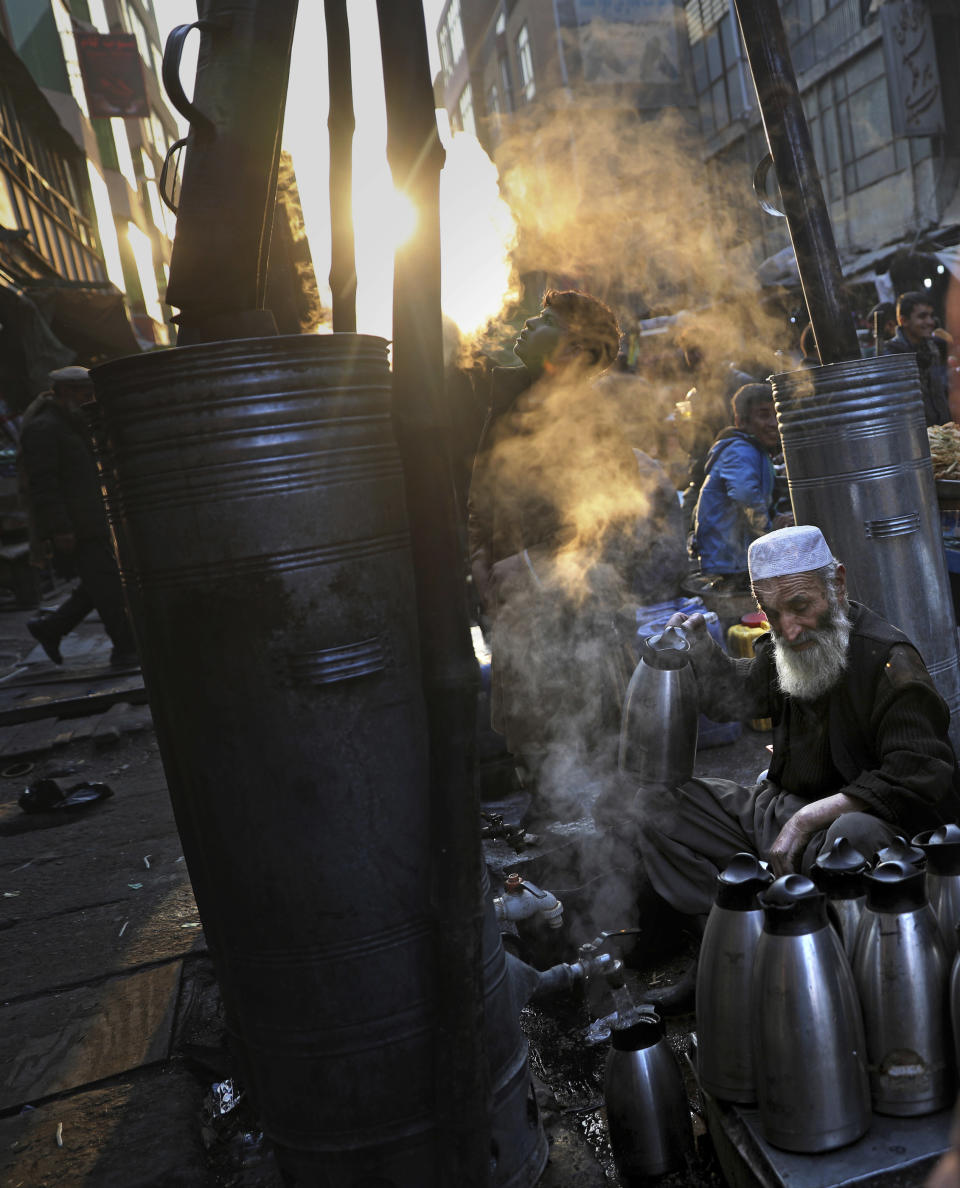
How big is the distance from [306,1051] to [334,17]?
2518 millimetres

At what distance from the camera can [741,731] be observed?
5.77 metres

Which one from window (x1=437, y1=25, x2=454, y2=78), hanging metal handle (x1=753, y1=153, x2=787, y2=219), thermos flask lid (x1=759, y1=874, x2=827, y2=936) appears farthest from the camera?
window (x1=437, y1=25, x2=454, y2=78)

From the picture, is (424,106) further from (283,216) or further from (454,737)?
(283,216)

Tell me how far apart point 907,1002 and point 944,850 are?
382 millimetres

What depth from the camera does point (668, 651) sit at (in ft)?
11.1

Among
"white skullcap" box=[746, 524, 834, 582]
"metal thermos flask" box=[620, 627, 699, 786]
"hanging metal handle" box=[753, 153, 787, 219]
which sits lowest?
"metal thermos flask" box=[620, 627, 699, 786]

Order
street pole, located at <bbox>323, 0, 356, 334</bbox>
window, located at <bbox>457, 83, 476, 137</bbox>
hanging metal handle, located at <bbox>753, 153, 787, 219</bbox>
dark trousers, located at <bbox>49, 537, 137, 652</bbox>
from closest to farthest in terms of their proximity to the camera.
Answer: street pole, located at <bbox>323, 0, 356, 334</bbox>, hanging metal handle, located at <bbox>753, 153, 787, 219</bbox>, dark trousers, located at <bbox>49, 537, 137, 652</bbox>, window, located at <bbox>457, 83, 476, 137</bbox>

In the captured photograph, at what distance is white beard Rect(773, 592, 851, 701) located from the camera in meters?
2.82

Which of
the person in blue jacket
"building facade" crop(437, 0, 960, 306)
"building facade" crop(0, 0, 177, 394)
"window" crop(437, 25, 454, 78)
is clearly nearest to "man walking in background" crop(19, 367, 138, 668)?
"building facade" crop(0, 0, 177, 394)

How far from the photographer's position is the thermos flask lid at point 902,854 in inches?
88.0

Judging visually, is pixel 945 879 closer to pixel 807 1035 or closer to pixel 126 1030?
pixel 807 1035

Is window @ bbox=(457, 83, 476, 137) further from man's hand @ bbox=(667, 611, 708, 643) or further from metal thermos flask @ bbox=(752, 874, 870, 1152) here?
metal thermos flask @ bbox=(752, 874, 870, 1152)

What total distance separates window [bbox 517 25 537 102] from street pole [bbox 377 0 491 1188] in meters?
33.1

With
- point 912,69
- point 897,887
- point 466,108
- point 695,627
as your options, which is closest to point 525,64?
point 466,108
